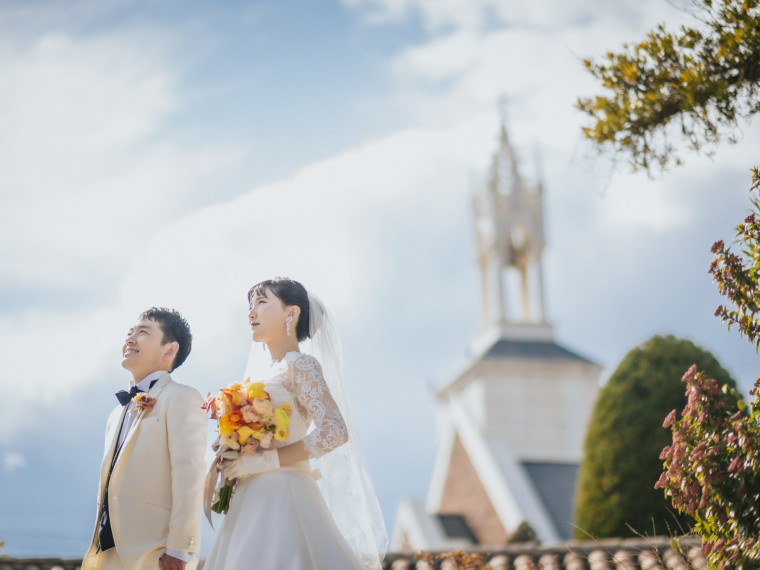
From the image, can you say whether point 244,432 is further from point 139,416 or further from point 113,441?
point 113,441

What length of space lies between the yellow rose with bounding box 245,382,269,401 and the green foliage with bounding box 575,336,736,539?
22.6 ft

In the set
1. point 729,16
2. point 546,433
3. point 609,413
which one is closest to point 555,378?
point 546,433

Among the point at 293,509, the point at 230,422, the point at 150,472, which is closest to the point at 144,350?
the point at 150,472

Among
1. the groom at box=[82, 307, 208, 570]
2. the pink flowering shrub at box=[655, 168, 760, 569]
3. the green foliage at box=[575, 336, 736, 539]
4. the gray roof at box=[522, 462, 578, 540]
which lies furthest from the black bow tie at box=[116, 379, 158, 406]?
the gray roof at box=[522, 462, 578, 540]

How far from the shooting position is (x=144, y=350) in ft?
17.3

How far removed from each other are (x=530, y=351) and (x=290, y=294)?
82.6ft

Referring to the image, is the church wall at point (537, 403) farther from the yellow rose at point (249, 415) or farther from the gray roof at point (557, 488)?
the yellow rose at point (249, 415)

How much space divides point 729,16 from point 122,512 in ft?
15.8

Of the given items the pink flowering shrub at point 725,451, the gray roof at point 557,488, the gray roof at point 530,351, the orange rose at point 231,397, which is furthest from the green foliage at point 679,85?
the gray roof at point 530,351

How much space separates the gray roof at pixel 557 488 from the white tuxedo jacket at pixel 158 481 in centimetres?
1390

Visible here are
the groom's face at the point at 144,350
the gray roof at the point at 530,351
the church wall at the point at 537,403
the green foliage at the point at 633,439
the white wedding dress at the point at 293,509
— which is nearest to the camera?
the white wedding dress at the point at 293,509

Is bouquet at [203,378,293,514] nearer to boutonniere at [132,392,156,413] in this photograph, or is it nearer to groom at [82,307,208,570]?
groom at [82,307,208,570]

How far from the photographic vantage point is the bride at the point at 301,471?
14.8ft

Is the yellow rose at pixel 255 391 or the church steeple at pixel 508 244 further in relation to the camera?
the church steeple at pixel 508 244
